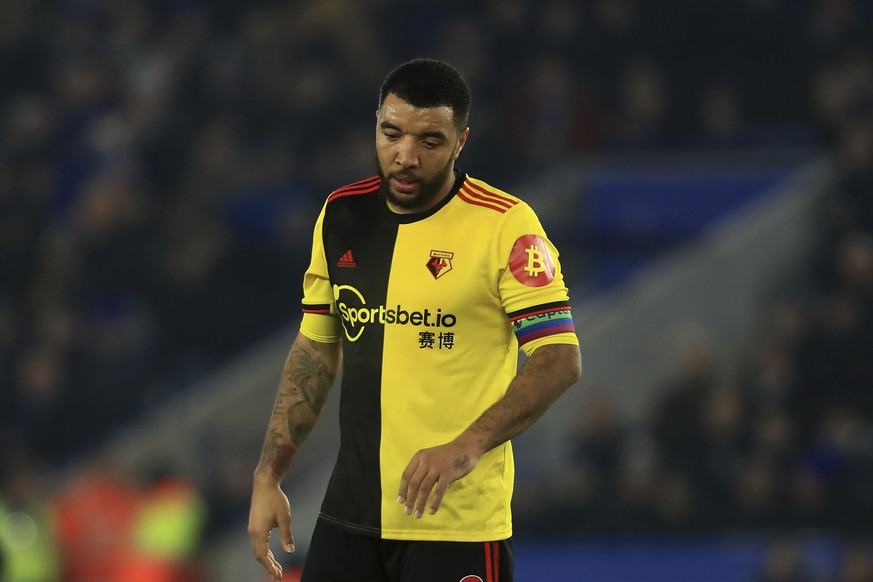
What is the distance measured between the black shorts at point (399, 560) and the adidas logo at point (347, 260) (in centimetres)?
68

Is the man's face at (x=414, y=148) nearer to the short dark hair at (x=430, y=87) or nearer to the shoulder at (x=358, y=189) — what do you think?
the short dark hair at (x=430, y=87)

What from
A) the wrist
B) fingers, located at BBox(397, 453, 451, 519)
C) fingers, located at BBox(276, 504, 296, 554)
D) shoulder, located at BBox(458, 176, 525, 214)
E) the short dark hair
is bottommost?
fingers, located at BBox(276, 504, 296, 554)

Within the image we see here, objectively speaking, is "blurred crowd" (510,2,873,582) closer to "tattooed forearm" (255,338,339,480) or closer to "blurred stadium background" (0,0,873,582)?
"blurred stadium background" (0,0,873,582)

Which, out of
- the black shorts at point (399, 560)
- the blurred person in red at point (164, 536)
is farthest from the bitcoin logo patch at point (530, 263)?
the blurred person in red at point (164, 536)

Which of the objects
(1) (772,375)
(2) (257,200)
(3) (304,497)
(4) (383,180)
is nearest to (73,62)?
(2) (257,200)

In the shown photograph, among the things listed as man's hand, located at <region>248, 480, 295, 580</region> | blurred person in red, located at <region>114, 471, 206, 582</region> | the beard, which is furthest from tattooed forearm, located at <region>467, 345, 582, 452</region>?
blurred person in red, located at <region>114, 471, 206, 582</region>

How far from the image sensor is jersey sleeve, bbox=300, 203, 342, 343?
13.6 ft

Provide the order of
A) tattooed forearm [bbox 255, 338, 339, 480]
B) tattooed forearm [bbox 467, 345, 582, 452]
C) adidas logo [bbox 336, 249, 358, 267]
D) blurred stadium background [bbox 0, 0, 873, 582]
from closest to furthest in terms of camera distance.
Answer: tattooed forearm [bbox 467, 345, 582, 452], adidas logo [bbox 336, 249, 358, 267], tattooed forearm [bbox 255, 338, 339, 480], blurred stadium background [bbox 0, 0, 873, 582]

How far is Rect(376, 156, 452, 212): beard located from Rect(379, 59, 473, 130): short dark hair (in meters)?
0.14

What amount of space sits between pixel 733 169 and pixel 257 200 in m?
4.13

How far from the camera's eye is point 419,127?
3818 millimetres

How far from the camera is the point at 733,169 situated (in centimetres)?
1278

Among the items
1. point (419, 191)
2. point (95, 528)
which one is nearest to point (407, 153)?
point (419, 191)

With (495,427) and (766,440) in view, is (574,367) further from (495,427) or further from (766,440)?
(766,440)
